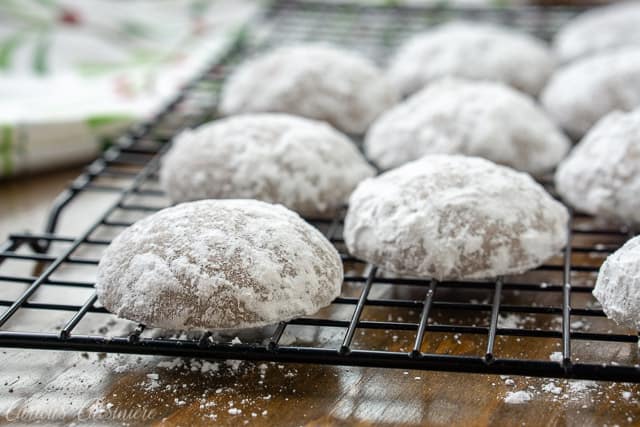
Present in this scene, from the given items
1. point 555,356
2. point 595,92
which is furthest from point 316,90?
point 555,356

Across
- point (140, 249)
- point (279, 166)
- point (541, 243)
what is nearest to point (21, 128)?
point (279, 166)

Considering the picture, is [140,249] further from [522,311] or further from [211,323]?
[522,311]

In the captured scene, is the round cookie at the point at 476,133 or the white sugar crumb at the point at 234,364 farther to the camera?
the round cookie at the point at 476,133

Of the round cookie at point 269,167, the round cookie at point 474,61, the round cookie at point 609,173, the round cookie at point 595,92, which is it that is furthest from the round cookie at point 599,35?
the round cookie at point 269,167

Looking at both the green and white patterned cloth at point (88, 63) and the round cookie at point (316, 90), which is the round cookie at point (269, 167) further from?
the green and white patterned cloth at point (88, 63)

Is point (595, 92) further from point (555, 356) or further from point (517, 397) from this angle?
point (517, 397)

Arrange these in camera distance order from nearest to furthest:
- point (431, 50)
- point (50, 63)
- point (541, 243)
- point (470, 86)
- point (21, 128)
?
point (541, 243)
point (470, 86)
point (21, 128)
point (431, 50)
point (50, 63)
